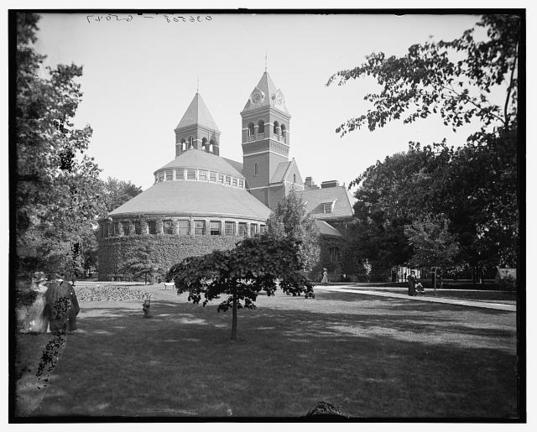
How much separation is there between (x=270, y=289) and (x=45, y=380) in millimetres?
3645

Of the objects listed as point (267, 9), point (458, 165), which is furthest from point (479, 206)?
point (267, 9)

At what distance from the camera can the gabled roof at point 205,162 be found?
8.28 metres

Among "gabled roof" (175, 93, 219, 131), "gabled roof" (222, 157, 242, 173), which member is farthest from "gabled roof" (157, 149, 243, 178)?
"gabled roof" (175, 93, 219, 131)

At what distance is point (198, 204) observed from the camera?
9.12 m

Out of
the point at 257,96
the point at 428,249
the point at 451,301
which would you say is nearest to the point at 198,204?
the point at 257,96

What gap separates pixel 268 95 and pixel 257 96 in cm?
28

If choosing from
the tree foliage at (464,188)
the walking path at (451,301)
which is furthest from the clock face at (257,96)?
the walking path at (451,301)

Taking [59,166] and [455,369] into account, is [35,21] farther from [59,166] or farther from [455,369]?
[455,369]

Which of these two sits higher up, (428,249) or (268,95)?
(268,95)

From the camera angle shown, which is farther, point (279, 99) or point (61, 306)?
point (279, 99)

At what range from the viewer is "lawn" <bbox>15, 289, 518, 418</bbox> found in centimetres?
460

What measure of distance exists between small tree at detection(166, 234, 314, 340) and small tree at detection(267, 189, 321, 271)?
2.65 m

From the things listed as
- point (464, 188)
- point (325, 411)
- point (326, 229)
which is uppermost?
point (464, 188)

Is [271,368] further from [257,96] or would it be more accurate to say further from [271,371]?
[257,96]
